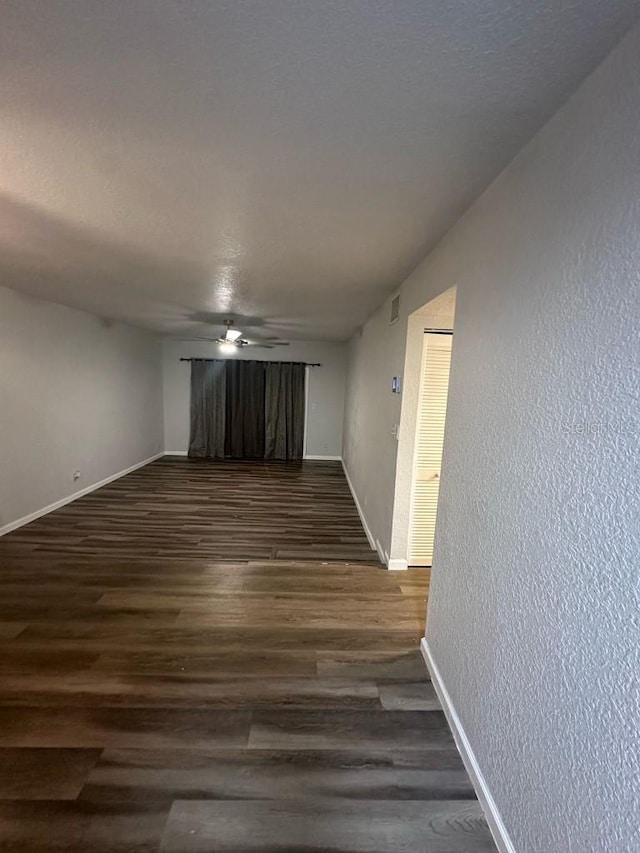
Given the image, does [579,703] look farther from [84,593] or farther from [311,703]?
[84,593]

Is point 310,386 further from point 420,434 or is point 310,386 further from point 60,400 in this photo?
point 420,434

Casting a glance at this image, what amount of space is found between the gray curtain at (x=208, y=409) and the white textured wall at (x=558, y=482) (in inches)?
239

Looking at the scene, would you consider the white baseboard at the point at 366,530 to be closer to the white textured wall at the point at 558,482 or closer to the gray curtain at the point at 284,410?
the white textured wall at the point at 558,482

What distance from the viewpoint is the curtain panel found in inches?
277

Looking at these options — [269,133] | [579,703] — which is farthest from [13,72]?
[579,703]

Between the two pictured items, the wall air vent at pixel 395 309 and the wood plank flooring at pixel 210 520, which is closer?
the wall air vent at pixel 395 309

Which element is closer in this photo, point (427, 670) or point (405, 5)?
point (405, 5)

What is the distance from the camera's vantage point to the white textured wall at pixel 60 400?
136 inches

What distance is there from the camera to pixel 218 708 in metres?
1.65

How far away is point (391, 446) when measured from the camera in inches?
117

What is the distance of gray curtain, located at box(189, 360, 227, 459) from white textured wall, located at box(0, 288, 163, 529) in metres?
1.16

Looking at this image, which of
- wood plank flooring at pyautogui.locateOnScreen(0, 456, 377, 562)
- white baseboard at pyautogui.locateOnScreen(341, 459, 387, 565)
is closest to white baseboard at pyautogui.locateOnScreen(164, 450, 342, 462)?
wood plank flooring at pyautogui.locateOnScreen(0, 456, 377, 562)

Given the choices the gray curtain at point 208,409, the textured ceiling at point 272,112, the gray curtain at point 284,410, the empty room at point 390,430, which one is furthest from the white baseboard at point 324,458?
the textured ceiling at point 272,112

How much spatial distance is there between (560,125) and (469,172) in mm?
345
